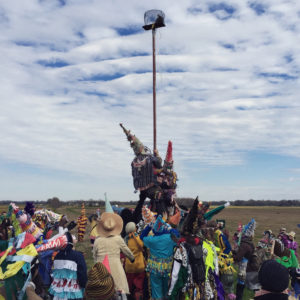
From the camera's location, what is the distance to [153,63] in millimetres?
10547

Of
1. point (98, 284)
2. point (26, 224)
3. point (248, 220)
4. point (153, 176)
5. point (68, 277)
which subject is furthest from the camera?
point (248, 220)

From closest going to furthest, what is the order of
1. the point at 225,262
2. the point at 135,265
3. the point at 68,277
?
the point at 68,277, the point at 135,265, the point at 225,262

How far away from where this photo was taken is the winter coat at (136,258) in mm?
6820

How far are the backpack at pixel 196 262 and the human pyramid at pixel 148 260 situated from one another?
0.01m

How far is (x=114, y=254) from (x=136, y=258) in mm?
885

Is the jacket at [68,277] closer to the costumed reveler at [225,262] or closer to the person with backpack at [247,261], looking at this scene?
the costumed reveler at [225,262]

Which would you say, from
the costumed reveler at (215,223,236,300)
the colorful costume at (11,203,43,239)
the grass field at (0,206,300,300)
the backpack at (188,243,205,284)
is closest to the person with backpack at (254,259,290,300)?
the backpack at (188,243,205,284)

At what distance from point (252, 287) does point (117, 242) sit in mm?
3503

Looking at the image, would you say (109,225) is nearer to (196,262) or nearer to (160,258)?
(160,258)

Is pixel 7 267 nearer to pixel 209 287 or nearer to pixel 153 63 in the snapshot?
pixel 209 287

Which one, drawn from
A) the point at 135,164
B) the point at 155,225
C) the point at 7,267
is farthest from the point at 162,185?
the point at 7,267

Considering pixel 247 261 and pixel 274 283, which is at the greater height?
pixel 274 283

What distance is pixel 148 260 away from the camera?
6449 millimetres

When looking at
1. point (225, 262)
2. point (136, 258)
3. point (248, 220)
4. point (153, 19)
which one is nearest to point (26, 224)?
point (136, 258)
